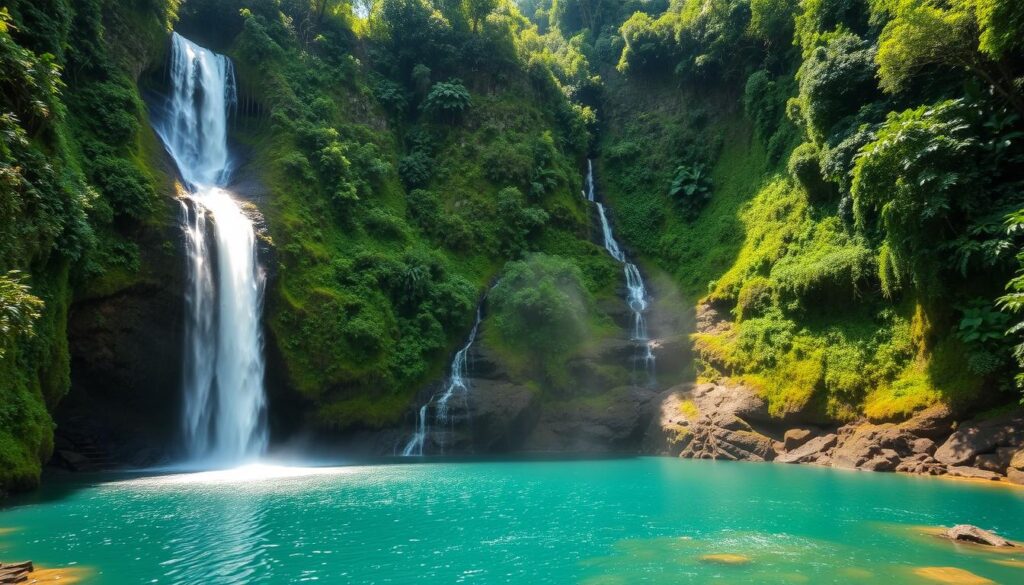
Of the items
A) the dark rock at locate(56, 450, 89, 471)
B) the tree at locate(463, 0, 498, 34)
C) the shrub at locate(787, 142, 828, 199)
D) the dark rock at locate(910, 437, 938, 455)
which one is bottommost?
the dark rock at locate(910, 437, 938, 455)

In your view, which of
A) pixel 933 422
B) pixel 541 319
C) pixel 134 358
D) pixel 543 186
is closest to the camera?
pixel 933 422

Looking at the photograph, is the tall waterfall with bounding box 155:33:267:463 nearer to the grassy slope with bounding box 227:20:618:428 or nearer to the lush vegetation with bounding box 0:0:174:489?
the grassy slope with bounding box 227:20:618:428

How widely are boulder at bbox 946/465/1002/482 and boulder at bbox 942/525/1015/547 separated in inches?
298

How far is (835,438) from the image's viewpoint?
20.2m

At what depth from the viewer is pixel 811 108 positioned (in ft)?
79.0

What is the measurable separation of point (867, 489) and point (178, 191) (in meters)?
A: 25.5

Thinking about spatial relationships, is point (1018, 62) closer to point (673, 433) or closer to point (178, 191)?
point (673, 433)

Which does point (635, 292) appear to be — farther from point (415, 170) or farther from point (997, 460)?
point (997, 460)

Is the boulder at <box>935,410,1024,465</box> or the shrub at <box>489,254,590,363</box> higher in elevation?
the shrub at <box>489,254,590,363</box>

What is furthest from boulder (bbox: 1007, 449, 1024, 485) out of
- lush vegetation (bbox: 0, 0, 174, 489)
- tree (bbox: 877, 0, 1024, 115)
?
lush vegetation (bbox: 0, 0, 174, 489)

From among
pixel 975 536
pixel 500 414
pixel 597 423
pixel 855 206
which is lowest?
pixel 975 536

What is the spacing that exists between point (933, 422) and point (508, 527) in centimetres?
1424

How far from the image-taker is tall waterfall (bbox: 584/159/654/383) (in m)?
27.2

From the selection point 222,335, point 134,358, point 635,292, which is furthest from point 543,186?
point 134,358
